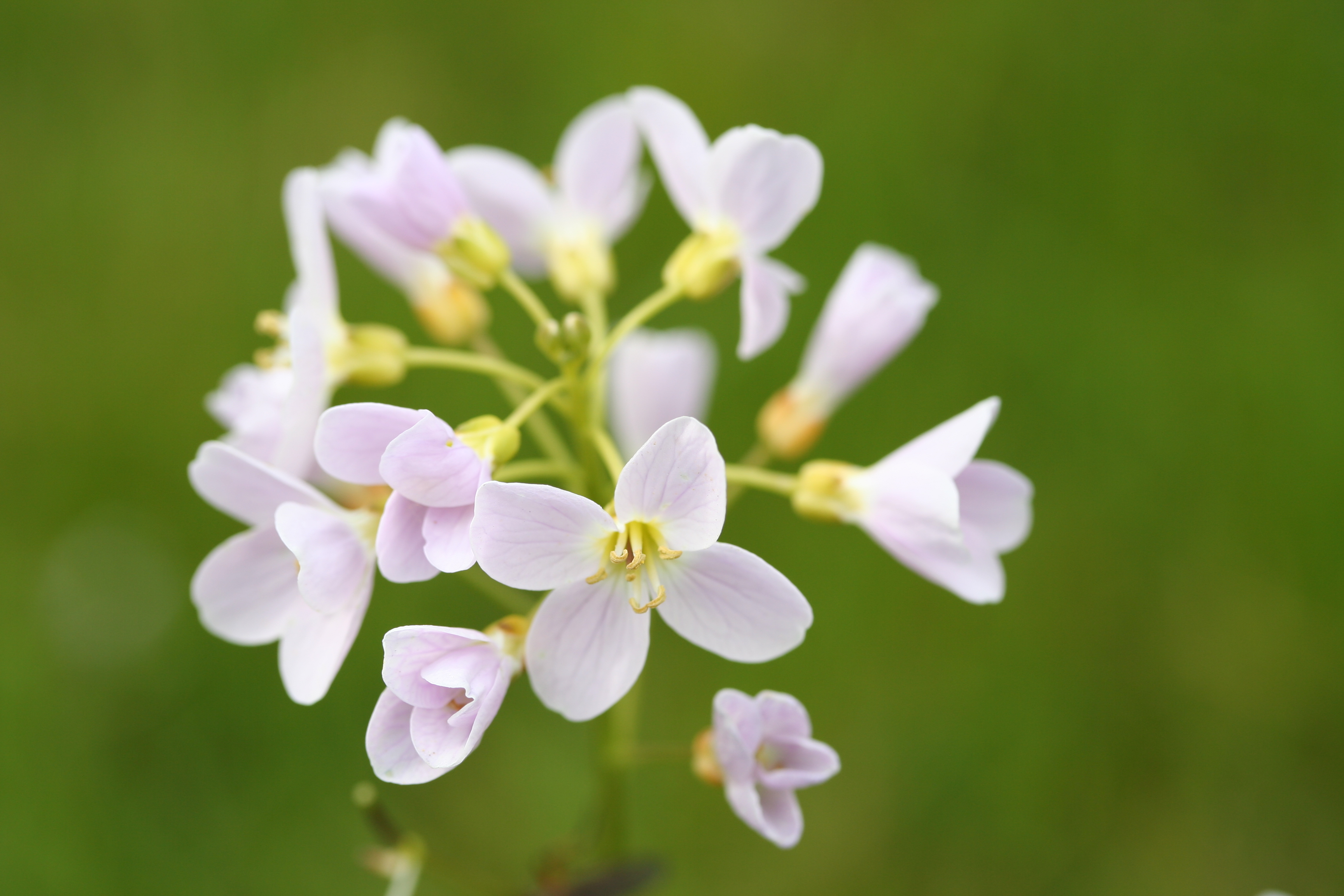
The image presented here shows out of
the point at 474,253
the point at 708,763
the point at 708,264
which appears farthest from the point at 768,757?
the point at 474,253

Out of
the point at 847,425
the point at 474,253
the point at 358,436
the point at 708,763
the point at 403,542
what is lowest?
the point at 847,425

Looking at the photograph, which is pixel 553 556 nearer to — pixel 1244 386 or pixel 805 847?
pixel 805 847

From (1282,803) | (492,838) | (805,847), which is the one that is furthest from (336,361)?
(1282,803)

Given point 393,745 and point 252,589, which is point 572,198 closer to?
point 252,589

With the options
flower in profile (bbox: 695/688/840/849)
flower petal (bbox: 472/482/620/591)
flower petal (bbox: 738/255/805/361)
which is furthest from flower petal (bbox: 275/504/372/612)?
flower petal (bbox: 738/255/805/361)

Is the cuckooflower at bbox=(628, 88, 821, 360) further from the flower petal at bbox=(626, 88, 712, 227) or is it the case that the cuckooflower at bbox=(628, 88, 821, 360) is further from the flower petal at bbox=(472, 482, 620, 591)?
the flower petal at bbox=(472, 482, 620, 591)
